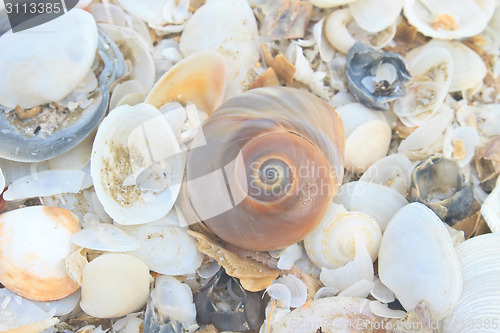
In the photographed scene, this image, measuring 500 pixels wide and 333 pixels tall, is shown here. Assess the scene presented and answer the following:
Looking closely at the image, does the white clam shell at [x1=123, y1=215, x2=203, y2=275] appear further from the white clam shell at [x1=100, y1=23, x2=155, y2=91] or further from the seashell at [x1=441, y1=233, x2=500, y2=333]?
the seashell at [x1=441, y1=233, x2=500, y2=333]

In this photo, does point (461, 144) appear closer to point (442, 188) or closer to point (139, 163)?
point (442, 188)

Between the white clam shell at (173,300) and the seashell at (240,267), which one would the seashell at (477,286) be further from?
the white clam shell at (173,300)

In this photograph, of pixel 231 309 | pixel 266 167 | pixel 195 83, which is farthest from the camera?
pixel 195 83

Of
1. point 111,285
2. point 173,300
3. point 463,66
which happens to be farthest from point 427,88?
point 111,285

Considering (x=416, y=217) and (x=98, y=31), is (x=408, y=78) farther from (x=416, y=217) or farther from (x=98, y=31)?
(x=98, y=31)

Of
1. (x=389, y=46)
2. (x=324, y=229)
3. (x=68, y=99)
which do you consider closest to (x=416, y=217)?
(x=324, y=229)

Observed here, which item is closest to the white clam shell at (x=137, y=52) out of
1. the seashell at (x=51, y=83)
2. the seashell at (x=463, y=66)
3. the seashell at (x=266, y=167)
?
the seashell at (x=51, y=83)

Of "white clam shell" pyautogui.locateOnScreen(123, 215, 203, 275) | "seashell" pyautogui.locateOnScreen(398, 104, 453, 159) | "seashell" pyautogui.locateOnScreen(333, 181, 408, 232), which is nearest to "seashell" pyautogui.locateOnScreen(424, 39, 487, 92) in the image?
"seashell" pyautogui.locateOnScreen(398, 104, 453, 159)
